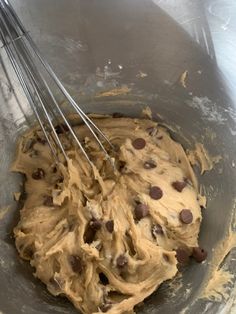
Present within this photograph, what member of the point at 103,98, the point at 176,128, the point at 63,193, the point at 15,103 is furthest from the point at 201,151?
the point at 15,103

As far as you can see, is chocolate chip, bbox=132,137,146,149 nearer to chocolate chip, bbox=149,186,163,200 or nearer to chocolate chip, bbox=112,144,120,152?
chocolate chip, bbox=112,144,120,152

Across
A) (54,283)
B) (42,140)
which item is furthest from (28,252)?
(42,140)

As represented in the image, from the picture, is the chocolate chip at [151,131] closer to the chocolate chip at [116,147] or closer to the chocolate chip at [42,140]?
the chocolate chip at [116,147]

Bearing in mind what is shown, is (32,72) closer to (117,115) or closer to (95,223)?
(117,115)

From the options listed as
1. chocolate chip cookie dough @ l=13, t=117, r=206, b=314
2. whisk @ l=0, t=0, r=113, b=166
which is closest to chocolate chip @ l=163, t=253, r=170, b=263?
chocolate chip cookie dough @ l=13, t=117, r=206, b=314

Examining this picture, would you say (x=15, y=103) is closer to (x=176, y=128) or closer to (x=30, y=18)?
(x=30, y=18)

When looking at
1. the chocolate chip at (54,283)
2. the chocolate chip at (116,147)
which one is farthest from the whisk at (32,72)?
the chocolate chip at (54,283)

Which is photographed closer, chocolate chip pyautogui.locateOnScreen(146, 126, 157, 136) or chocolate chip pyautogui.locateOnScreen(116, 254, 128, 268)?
chocolate chip pyautogui.locateOnScreen(116, 254, 128, 268)
